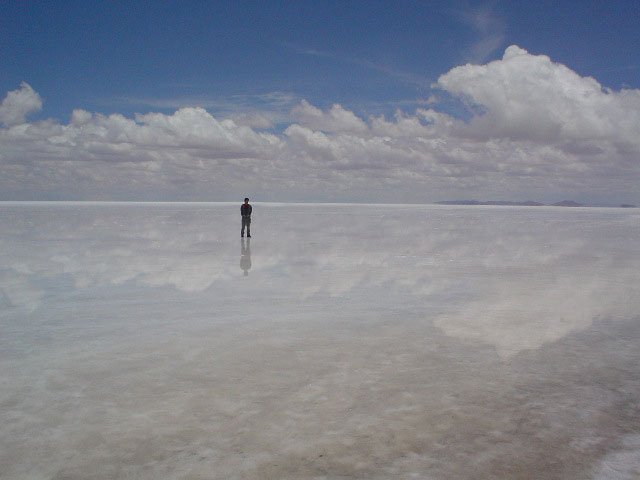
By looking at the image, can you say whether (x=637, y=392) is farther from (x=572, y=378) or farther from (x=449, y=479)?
(x=449, y=479)

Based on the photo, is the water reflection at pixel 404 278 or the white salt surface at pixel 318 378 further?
the water reflection at pixel 404 278

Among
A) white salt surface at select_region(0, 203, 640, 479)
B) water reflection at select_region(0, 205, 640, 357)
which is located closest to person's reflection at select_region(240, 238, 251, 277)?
water reflection at select_region(0, 205, 640, 357)

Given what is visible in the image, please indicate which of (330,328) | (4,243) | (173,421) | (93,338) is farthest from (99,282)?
(4,243)

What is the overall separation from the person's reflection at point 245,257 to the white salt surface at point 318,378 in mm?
2267

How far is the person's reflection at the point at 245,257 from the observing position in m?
14.7

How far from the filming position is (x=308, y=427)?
4492 millimetres

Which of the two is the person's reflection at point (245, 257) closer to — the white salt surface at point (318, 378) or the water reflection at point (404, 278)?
the water reflection at point (404, 278)

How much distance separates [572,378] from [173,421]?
4406mm

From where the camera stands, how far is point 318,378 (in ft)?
18.8

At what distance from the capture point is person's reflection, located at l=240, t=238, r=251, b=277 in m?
14.7

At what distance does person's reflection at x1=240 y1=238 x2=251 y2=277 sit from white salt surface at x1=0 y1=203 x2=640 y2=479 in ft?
7.44

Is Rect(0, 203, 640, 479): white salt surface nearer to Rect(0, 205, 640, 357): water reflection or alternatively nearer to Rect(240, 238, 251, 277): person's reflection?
Result: Rect(0, 205, 640, 357): water reflection

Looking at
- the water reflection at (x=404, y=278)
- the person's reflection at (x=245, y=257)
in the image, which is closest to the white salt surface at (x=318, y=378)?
the water reflection at (x=404, y=278)

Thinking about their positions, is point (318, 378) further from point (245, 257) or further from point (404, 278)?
point (245, 257)
